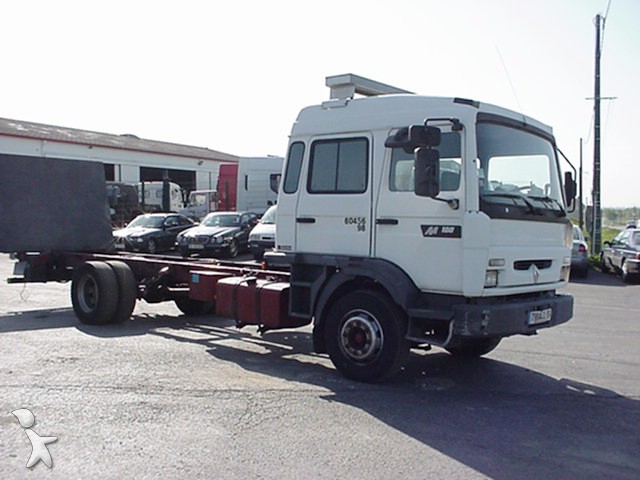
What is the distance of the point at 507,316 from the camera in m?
6.37

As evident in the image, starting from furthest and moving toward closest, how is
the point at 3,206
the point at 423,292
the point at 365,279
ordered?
the point at 3,206 < the point at 365,279 < the point at 423,292

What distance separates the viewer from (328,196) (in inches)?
291

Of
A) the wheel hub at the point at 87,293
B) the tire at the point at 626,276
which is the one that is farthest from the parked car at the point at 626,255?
the wheel hub at the point at 87,293

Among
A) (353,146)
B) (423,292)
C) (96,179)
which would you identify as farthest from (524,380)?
(96,179)

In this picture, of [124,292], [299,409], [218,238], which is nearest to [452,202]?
[299,409]

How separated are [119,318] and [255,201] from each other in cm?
1827

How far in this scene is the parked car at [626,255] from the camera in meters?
17.8

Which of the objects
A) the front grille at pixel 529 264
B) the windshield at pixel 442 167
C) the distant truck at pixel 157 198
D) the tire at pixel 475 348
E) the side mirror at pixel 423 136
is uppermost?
the distant truck at pixel 157 198

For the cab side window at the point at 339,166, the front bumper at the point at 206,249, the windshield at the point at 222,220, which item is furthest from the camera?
the windshield at the point at 222,220

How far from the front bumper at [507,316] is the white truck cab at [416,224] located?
1 cm

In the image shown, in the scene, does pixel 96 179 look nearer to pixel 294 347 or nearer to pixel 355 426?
pixel 294 347

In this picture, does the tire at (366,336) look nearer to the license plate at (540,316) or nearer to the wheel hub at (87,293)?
the license plate at (540,316)

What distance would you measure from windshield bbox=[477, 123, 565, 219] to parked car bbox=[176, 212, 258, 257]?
15.9 metres

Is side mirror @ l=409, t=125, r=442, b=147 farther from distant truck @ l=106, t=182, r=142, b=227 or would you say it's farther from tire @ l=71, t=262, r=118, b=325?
distant truck @ l=106, t=182, r=142, b=227
